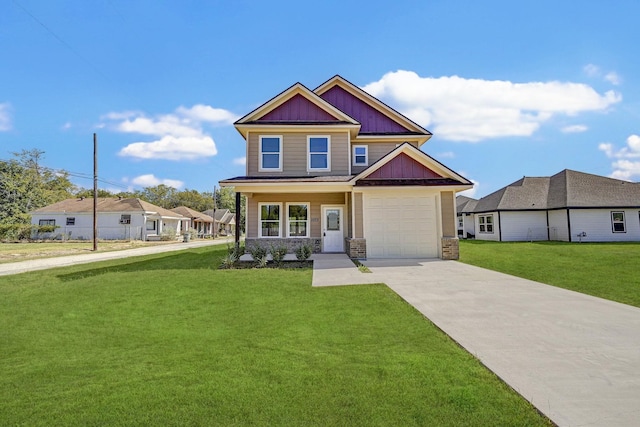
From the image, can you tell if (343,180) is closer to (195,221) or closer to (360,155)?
(360,155)

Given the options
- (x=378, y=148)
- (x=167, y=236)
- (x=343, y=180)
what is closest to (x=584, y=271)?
(x=343, y=180)

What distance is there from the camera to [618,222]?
23.1 m

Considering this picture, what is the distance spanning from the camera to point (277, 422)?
2.72 m

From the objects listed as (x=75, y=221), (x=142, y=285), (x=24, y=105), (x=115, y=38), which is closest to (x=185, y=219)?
(x=75, y=221)

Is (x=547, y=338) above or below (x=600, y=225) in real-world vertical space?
below

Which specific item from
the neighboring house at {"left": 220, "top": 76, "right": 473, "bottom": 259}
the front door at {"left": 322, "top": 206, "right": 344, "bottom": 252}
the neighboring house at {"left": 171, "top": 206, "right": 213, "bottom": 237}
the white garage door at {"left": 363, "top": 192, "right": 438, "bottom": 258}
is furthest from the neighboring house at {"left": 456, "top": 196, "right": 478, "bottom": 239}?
the neighboring house at {"left": 171, "top": 206, "right": 213, "bottom": 237}

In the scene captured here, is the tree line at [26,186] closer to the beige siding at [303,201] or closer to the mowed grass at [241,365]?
the beige siding at [303,201]

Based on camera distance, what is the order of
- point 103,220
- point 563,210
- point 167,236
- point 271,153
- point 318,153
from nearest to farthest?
point 271,153, point 318,153, point 563,210, point 103,220, point 167,236

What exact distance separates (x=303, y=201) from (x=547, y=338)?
13029mm

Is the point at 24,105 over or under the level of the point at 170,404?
over

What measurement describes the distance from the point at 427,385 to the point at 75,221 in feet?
143

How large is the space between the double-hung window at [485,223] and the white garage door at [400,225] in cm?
1584

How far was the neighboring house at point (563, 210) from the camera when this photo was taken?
23.0 metres

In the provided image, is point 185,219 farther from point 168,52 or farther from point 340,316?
point 340,316
